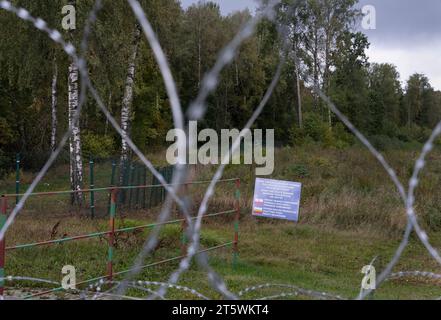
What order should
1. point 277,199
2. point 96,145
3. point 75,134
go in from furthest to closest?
point 96,145 < point 75,134 < point 277,199

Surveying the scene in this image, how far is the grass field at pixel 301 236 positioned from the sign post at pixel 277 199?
1.60 ft

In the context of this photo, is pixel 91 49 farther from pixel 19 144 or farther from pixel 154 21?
pixel 19 144

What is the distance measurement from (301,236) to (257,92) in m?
19.9

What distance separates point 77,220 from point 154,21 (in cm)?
669

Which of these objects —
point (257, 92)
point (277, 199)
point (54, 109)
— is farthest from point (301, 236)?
point (257, 92)

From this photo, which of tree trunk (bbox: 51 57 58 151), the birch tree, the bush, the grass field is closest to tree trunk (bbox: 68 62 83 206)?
the birch tree

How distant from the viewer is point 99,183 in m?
19.0

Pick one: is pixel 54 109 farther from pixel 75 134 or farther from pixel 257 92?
pixel 257 92

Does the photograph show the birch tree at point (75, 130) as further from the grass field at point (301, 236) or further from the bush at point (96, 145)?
the bush at point (96, 145)

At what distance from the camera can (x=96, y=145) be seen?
84.6ft

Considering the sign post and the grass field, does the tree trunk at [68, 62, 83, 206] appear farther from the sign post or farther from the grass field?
the sign post

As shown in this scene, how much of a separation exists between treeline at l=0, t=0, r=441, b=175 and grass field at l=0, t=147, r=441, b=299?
6541mm

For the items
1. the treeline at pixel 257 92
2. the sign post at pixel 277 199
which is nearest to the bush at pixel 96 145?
the treeline at pixel 257 92

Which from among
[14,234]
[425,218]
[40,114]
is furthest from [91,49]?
[40,114]
